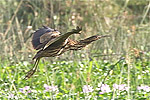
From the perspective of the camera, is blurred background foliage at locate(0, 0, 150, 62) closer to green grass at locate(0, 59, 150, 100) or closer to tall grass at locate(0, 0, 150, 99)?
tall grass at locate(0, 0, 150, 99)

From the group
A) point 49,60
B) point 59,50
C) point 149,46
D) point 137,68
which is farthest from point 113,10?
point 59,50

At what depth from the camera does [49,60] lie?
4.55m

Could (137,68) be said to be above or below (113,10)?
below

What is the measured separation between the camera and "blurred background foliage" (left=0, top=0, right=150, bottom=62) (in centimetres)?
459

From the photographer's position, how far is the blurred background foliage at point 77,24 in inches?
181

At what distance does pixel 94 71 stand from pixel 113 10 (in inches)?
153

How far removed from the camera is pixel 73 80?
3604 mm

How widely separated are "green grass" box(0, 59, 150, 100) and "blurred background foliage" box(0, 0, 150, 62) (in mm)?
162

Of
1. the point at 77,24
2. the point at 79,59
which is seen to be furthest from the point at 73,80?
the point at 77,24

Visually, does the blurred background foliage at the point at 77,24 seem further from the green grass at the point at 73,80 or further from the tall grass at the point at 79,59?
the green grass at the point at 73,80

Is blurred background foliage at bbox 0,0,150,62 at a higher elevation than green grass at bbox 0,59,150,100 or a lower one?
higher

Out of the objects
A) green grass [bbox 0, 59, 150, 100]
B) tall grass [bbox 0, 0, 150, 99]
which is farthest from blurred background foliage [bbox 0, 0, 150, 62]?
green grass [bbox 0, 59, 150, 100]

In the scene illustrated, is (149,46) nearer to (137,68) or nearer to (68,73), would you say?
(137,68)

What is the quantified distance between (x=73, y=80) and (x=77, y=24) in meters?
2.54
